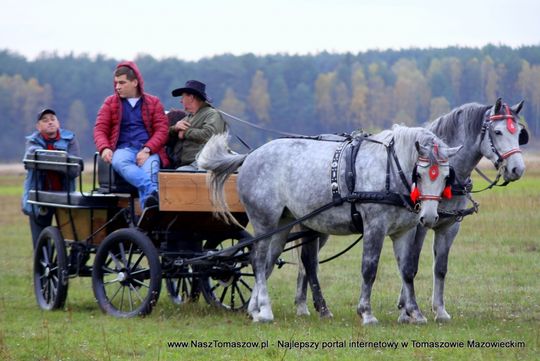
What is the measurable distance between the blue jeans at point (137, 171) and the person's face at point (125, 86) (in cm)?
60

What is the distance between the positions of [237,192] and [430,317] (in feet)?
7.66

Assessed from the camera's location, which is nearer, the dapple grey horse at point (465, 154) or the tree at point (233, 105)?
the dapple grey horse at point (465, 154)

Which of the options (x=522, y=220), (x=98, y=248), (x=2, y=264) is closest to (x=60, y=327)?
(x=98, y=248)

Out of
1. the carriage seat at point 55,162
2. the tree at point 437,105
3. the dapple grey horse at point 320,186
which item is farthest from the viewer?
the tree at point 437,105

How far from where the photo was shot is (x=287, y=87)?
85.8 metres

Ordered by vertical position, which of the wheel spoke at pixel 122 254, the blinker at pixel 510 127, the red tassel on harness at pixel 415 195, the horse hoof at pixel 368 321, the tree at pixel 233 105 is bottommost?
the tree at pixel 233 105

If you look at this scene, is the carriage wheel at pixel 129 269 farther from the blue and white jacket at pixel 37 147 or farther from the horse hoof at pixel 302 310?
the horse hoof at pixel 302 310

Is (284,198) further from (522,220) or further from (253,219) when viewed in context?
(522,220)

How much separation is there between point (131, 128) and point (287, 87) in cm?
7552

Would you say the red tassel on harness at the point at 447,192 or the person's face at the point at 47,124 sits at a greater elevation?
the person's face at the point at 47,124

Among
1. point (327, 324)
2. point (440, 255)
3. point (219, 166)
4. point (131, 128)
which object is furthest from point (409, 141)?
point (131, 128)

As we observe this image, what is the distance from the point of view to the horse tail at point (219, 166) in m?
10.1

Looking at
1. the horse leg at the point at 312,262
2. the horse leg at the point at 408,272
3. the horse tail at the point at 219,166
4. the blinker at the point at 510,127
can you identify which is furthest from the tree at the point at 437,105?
the horse leg at the point at 408,272

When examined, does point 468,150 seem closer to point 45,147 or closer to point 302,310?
point 302,310
